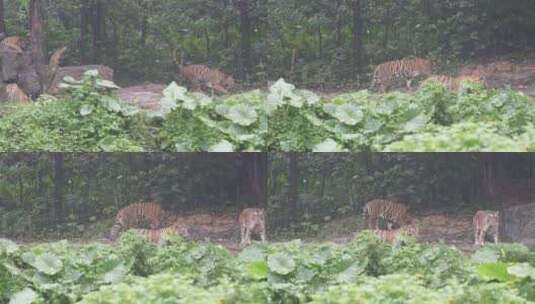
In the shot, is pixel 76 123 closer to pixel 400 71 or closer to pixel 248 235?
pixel 248 235

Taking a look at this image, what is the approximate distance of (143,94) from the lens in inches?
396

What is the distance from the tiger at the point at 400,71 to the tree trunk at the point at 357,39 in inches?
6.1

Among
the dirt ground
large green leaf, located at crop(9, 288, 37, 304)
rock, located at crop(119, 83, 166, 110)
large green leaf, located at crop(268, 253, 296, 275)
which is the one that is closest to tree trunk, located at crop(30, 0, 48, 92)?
rock, located at crop(119, 83, 166, 110)

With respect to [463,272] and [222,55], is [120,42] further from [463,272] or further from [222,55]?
[463,272]

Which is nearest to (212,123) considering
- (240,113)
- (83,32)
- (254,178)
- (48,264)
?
(240,113)

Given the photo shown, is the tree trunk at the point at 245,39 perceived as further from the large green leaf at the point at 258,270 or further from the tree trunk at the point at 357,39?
the large green leaf at the point at 258,270

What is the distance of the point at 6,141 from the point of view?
32.3 feet

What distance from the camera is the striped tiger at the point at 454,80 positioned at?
9.72 metres

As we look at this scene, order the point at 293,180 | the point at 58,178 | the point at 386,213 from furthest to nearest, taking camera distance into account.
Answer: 1. the point at 58,178
2. the point at 293,180
3. the point at 386,213

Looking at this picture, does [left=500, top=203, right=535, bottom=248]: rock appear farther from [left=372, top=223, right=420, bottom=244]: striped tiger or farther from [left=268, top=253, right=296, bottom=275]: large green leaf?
[left=268, top=253, right=296, bottom=275]: large green leaf

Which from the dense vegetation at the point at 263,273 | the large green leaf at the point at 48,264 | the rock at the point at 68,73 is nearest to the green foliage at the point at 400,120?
the dense vegetation at the point at 263,273

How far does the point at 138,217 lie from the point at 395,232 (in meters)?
2.02

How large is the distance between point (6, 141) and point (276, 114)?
2.27 metres

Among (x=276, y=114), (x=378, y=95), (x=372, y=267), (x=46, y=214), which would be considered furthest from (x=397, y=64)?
(x=46, y=214)
